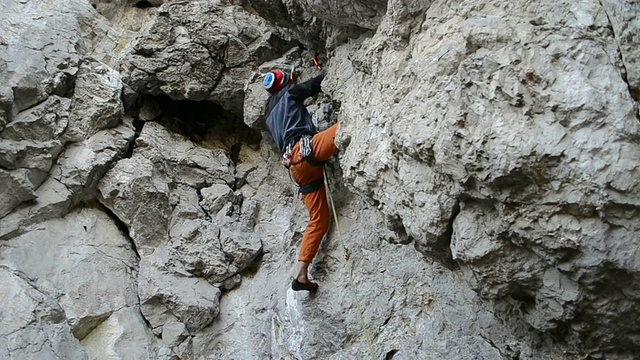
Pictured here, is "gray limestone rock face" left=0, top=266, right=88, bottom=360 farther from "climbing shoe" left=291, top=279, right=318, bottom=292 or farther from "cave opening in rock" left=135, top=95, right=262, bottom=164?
"cave opening in rock" left=135, top=95, right=262, bottom=164

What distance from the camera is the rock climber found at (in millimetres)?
5352

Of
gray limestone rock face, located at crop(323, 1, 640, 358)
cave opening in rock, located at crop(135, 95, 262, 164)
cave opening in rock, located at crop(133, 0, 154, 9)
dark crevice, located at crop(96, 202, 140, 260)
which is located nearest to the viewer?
gray limestone rock face, located at crop(323, 1, 640, 358)

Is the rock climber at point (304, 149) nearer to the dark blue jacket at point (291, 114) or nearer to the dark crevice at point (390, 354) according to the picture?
the dark blue jacket at point (291, 114)

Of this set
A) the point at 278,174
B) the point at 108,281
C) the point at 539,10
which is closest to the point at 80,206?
the point at 108,281

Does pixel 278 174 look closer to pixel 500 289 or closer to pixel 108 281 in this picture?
pixel 108 281

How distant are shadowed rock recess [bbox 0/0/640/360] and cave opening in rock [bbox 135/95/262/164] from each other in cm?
3

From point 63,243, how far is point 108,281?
647 millimetres

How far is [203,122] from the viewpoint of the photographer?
7.68 meters

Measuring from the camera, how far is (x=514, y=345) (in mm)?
4137

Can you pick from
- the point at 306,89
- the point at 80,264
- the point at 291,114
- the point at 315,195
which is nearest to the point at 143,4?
the point at 306,89

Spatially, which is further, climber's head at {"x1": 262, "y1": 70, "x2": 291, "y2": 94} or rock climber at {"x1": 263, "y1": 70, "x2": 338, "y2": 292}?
climber's head at {"x1": 262, "y1": 70, "x2": 291, "y2": 94}

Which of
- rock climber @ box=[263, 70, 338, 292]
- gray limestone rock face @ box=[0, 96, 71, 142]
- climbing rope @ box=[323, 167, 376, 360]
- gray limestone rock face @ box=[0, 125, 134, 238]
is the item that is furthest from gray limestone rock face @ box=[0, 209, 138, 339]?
climbing rope @ box=[323, 167, 376, 360]

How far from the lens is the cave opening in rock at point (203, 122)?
7348mm

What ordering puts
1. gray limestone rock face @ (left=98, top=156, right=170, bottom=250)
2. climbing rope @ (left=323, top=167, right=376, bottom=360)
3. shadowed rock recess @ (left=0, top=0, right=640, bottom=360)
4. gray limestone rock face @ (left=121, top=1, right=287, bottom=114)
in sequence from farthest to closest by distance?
1. gray limestone rock face @ (left=121, top=1, right=287, bottom=114)
2. gray limestone rock face @ (left=98, top=156, right=170, bottom=250)
3. climbing rope @ (left=323, top=167, right=376, bottom=360)
4. shadowed rock recess @ (left=0, top=0, right=640, bottom=360)
